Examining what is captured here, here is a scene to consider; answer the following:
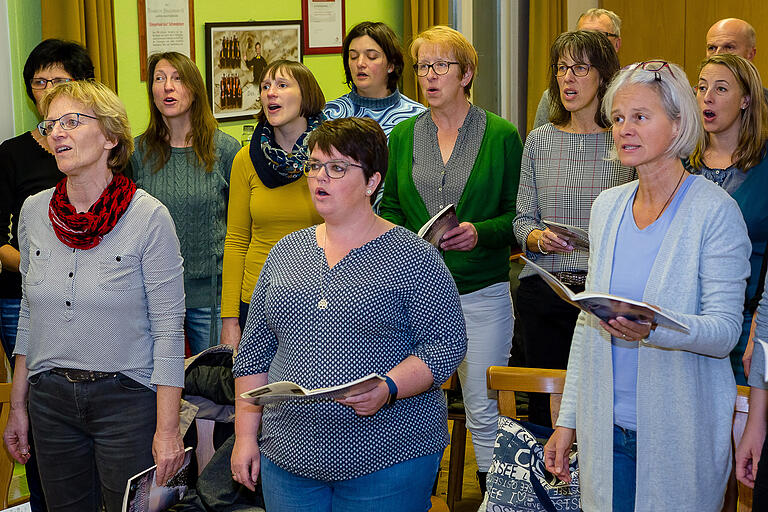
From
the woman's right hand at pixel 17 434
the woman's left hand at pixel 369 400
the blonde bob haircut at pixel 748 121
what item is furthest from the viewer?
the blonde bob haircut at pixel 748 121

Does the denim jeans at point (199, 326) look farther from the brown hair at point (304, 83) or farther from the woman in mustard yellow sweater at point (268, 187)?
the brown hair at point (304, 83)

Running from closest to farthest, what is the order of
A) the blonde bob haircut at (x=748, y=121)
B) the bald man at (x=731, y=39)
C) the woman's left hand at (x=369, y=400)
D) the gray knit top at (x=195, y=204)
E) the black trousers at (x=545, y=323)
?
1. the woman's left hand at (x=369, y=400)
2. the blonde bob haircut at (x=748, y=121)
3. the black trousers at (x=545, y=323)
4. the gray knit top at (x=195, y=204)
5. the bald man at (x=731, y=39)

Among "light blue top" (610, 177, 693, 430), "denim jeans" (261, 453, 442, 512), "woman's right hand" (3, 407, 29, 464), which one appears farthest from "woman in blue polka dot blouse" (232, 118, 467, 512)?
"woman's right hand" (3, 407, 29, 464)

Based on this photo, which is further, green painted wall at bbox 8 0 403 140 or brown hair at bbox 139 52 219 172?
green painted wall at bbox 8 0 403 140

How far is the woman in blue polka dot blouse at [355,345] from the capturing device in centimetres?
210

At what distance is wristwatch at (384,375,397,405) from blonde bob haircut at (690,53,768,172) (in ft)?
5.18

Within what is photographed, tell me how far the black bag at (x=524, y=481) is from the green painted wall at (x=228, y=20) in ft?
10.0

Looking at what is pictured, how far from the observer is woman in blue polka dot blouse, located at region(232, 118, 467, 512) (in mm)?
2102

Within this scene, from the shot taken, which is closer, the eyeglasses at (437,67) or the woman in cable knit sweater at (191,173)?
the eyeglasses at (437,67)

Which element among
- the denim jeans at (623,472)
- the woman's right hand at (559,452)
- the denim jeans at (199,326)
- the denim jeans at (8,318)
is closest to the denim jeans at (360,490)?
the woman's right hand at (559,452)

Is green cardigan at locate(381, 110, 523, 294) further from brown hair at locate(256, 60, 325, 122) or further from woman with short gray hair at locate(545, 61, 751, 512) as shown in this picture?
woman with short gray hair at locate(545, 61, 751, 512)

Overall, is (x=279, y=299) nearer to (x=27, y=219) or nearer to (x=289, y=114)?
(x=27, y=219)

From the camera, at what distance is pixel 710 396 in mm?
2061

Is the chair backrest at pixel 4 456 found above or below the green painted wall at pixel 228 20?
below
